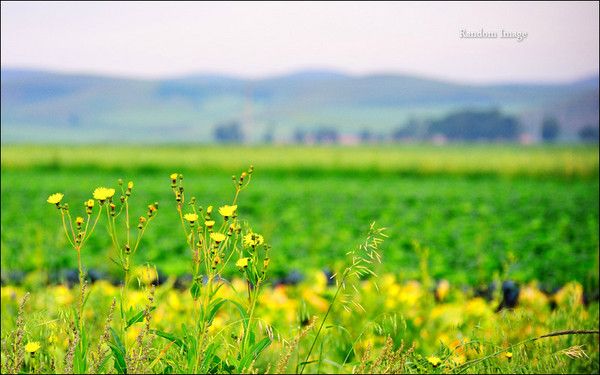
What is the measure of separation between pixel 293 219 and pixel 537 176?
1031cm

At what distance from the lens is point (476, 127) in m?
53.7

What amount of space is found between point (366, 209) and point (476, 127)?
47.2 meters

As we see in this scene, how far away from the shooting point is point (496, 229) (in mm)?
7641

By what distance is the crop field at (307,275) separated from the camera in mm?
1650

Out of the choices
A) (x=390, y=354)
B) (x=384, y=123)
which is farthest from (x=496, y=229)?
(x=384, y=123)

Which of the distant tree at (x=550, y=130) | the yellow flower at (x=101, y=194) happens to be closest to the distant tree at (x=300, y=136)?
the distant tree at (x=550, y=130)

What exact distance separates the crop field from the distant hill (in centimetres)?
7507

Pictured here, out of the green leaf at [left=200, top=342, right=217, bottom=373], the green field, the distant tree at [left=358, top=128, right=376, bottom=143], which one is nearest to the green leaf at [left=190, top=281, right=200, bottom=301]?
the green leaf at [left=200, top=342, right=217, bottom=373]

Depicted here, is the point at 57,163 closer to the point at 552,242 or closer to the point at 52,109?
the point at 552,242

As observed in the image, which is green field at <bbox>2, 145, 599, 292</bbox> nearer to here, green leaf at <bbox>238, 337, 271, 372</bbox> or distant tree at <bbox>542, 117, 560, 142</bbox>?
green leaf at <bbox>238, 337, 271, 372</bbox>

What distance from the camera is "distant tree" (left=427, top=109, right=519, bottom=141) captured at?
5366 centimetres

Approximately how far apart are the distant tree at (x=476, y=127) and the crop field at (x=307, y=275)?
38409 millimetres

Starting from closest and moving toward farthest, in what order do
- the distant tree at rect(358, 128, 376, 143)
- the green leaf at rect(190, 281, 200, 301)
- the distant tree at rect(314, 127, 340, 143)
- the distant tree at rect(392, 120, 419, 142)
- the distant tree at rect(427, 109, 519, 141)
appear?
the green leaf at rect(190, 281, 200, 301) < the distant tree at rect(427, 109, 519, 141) < the distant tree at rect(392, 120, 419, 142) < the distant tree at rect(314, 127, 340, 143) < the distant tree at rect(358, 128, 376, 143)

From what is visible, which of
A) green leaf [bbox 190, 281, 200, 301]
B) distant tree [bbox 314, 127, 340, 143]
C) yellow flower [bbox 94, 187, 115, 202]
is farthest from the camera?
distant tree [bbox 314, 127, 340, 143]
